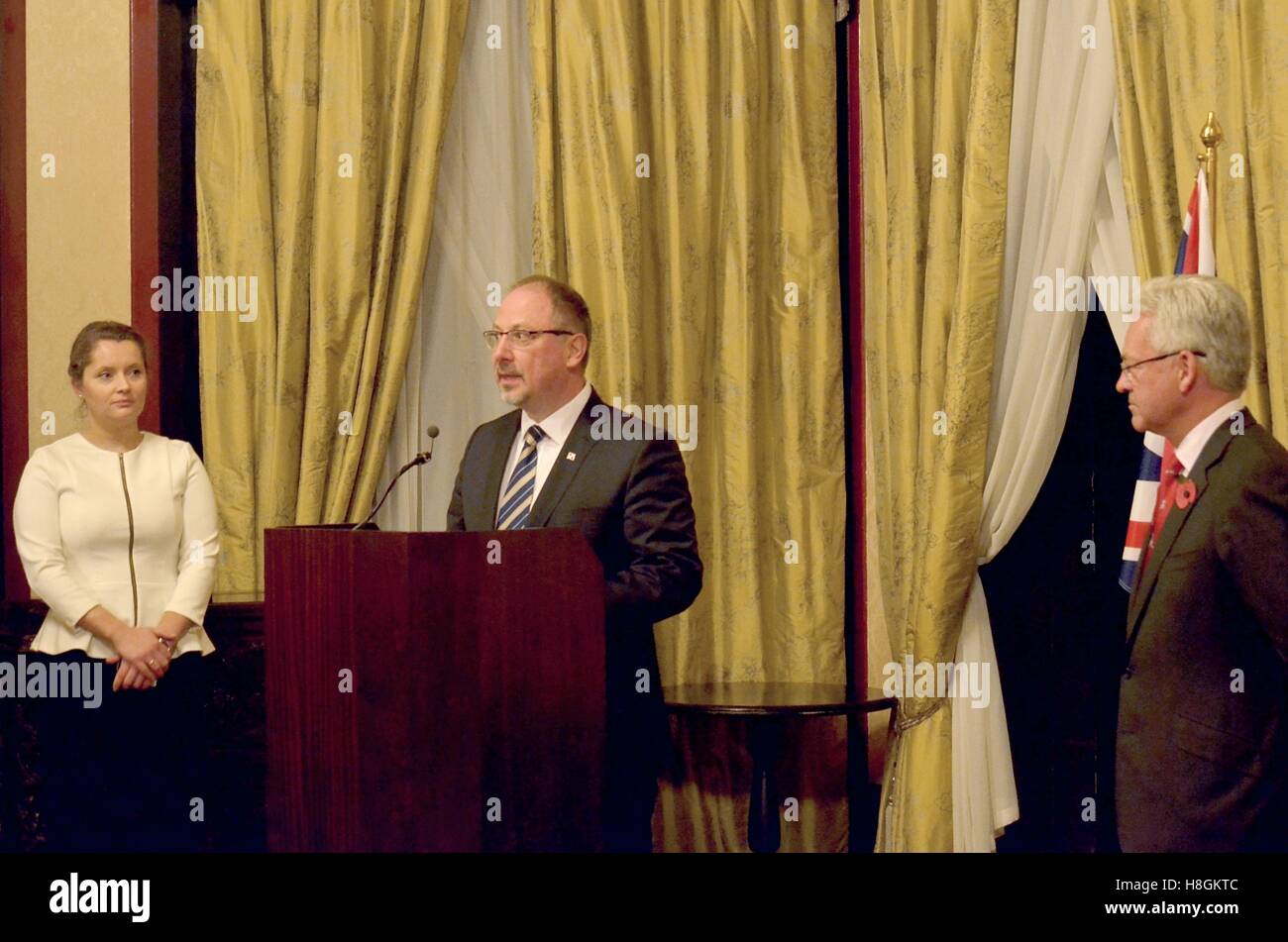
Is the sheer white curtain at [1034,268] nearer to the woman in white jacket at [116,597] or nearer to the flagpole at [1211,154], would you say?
the flagpole at [1211,154]

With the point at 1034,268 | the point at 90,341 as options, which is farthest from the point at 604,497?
the point at 1034,268

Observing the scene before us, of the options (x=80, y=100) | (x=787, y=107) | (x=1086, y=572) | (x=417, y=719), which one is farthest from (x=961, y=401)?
(x=80, y=100)

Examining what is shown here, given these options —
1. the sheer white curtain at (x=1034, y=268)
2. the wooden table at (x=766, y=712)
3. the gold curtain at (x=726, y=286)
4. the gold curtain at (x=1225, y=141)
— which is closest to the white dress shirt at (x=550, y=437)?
the wooden table at (x=766, y=712)

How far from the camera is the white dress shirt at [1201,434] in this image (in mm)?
2570

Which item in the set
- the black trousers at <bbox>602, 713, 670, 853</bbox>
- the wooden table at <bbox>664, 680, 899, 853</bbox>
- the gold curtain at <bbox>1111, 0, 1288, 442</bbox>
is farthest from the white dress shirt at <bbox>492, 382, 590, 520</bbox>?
the gold curtain at <bbox>1111, 0, 1288, 442</bbox>

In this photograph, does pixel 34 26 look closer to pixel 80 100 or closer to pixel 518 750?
pixel 80 100

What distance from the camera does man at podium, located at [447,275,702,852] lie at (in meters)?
2.99

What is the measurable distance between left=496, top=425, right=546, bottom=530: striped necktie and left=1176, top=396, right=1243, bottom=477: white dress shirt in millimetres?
1396

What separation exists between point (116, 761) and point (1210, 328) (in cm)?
283

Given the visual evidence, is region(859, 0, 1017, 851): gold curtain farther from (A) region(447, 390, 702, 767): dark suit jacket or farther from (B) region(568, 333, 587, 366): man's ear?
(B) region(568, 333, 587, 366): man's ear

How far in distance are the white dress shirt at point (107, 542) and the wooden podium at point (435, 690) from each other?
1073 millimetres

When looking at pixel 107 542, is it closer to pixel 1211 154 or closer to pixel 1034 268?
pixel 1034 268

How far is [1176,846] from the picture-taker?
8.18 feet

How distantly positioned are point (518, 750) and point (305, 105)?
2.72m
